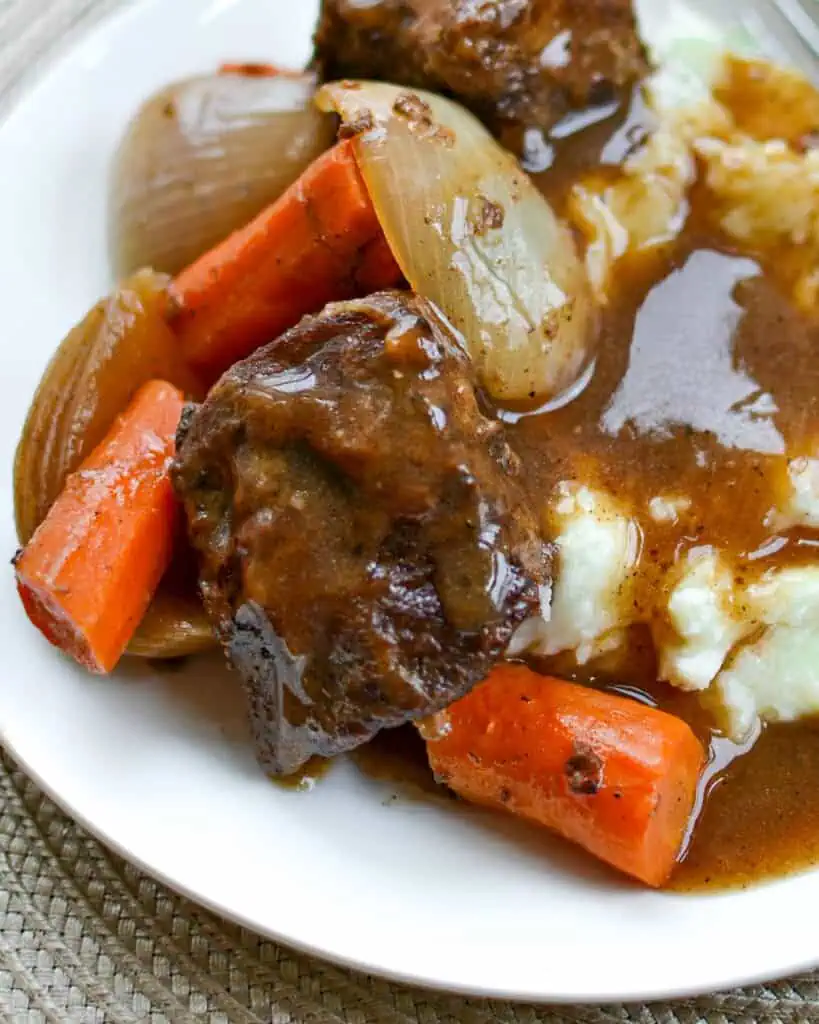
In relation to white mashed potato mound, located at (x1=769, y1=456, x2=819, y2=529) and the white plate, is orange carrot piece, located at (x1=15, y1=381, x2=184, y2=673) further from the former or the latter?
white mashed potato mound, located at (x1=769, y1=456, x2=819, y2=529)

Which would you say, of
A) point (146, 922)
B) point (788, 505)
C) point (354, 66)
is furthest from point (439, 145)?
point (146, 922)

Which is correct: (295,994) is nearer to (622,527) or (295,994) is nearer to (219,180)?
(622,527)

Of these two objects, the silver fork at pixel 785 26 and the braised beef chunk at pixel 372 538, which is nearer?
the braised beef chunk at pixel 372 538

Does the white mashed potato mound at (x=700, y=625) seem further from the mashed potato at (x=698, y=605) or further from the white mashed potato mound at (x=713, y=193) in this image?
the white mashed potato mound at (x=713, y=193)

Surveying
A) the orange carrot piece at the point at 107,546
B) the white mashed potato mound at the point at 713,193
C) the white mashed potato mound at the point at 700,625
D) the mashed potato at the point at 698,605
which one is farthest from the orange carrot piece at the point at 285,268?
the white mashed potato mound at the point at 700,625

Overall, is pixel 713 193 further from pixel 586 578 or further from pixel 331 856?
pixel 331 856

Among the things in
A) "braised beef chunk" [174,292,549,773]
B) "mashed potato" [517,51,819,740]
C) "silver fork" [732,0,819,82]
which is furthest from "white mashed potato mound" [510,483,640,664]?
"silver fork" [732,0,819,82]

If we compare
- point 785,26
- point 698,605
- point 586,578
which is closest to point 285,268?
point 586,578

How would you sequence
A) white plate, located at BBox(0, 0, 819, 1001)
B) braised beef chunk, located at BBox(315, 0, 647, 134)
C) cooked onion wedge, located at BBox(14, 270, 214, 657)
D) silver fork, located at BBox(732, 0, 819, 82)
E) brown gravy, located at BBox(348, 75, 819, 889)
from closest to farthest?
1. white plate, located at BBox(0, 0, 819, 1001)
2. brown gravy, located at BBox(348, 75, 819, 889)
3. cooked onion wedge, located at BBox(14, 270, 214, 657)
4. braised beef chunk, located at BBox(315, 0, 647, 134)
5. silver fork, located at BBox(732, 0, 819, 82)
